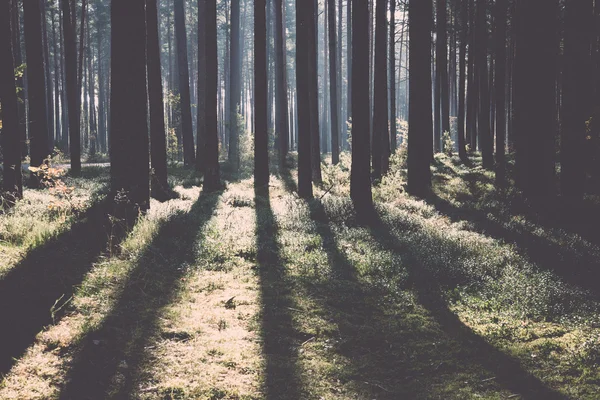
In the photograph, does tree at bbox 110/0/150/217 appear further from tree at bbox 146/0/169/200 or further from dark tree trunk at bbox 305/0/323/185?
dark tree trunk at bbox 305/0/323/185

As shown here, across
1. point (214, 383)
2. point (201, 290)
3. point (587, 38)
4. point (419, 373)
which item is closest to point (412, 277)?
point (419, 373)

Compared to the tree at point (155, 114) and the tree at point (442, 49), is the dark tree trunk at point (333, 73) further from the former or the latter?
the tree at point (155, 114)

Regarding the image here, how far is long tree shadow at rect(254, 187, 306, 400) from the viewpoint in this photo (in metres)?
3.89

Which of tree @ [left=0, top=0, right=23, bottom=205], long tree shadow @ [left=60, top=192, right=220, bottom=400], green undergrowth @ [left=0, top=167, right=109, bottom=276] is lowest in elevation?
long tree shadow @ [left=60, top=192, right=220, bottom=400]

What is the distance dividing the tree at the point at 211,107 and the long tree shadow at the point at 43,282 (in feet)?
25.6

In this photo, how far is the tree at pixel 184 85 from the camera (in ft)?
73.4

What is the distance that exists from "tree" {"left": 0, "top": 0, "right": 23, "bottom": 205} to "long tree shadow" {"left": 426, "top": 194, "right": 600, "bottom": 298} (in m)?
9.85

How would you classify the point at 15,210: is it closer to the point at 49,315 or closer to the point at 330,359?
the point at 49,315

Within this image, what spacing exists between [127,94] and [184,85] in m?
13.9

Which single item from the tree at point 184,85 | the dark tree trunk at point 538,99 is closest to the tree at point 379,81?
the dark tree trunk at point 538,99

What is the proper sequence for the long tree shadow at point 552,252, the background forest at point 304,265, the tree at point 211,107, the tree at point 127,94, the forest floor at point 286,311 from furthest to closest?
the tree at point 211,107, the tree at point 127,94, the long tree shadow at point 552,252, the background forest at point 304,265, the forest floor at point 286,311

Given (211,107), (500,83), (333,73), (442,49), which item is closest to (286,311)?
(211,107)

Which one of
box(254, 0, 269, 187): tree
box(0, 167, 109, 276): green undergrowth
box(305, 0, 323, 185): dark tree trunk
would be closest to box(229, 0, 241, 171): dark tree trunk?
box(305, 0, 323, 185): dark tree trunk

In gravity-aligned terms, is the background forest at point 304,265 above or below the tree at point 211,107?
below
